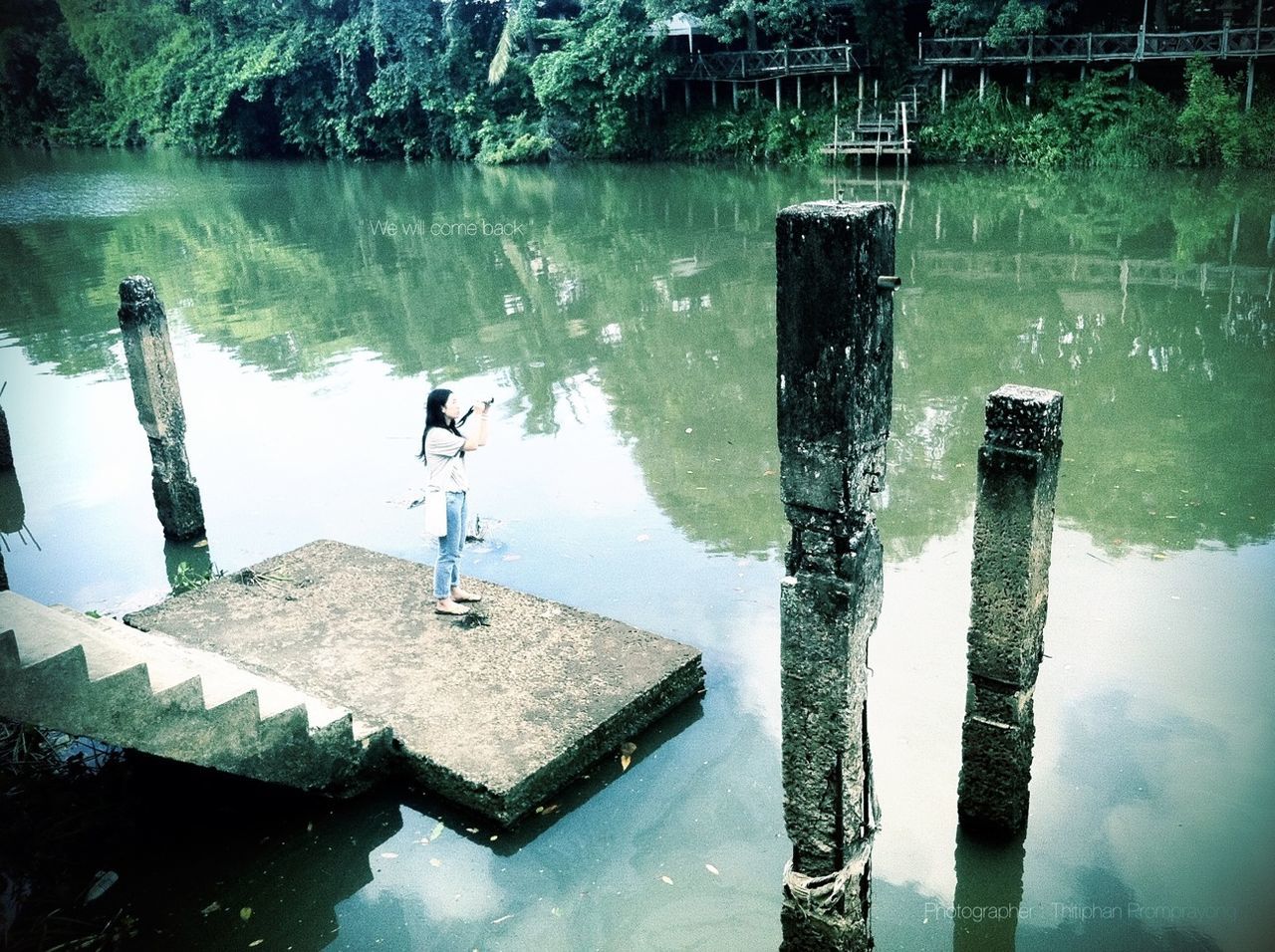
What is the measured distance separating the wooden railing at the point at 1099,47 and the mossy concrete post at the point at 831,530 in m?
25.4

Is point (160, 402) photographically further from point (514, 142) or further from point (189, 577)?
point (514, 142)

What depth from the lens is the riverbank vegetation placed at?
2606cm

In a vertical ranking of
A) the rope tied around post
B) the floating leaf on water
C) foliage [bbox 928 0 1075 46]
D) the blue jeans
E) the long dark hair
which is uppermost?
foliage [bbox 928 0 1075 46]

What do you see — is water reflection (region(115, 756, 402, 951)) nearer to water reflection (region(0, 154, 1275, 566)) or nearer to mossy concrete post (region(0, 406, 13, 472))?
water reflection (region(0, 154, 1275, 566))

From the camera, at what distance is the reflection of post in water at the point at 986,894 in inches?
192

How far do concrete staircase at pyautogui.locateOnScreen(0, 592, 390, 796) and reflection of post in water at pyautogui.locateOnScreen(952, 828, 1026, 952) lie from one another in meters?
2.95

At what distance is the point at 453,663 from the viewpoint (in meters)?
6.43

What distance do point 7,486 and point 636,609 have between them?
6.83 metres

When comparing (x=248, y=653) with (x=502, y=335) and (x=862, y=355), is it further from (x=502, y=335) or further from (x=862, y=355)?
(x=502, y=335)

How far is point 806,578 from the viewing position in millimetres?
3613

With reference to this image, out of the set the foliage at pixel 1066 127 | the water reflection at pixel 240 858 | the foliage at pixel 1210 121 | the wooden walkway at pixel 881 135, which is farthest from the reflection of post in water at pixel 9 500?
the foliage at pixel 1210 121

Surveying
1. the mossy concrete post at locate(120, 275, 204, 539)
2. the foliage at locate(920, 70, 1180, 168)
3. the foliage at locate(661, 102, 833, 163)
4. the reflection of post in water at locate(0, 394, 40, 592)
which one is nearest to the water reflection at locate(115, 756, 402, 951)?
the mossy concrete post at locate(120, 275, 204, 539)

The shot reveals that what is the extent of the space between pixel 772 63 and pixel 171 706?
30429 millimetres

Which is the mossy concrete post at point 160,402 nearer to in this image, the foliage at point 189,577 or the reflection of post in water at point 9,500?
the foliage at point 189,577
